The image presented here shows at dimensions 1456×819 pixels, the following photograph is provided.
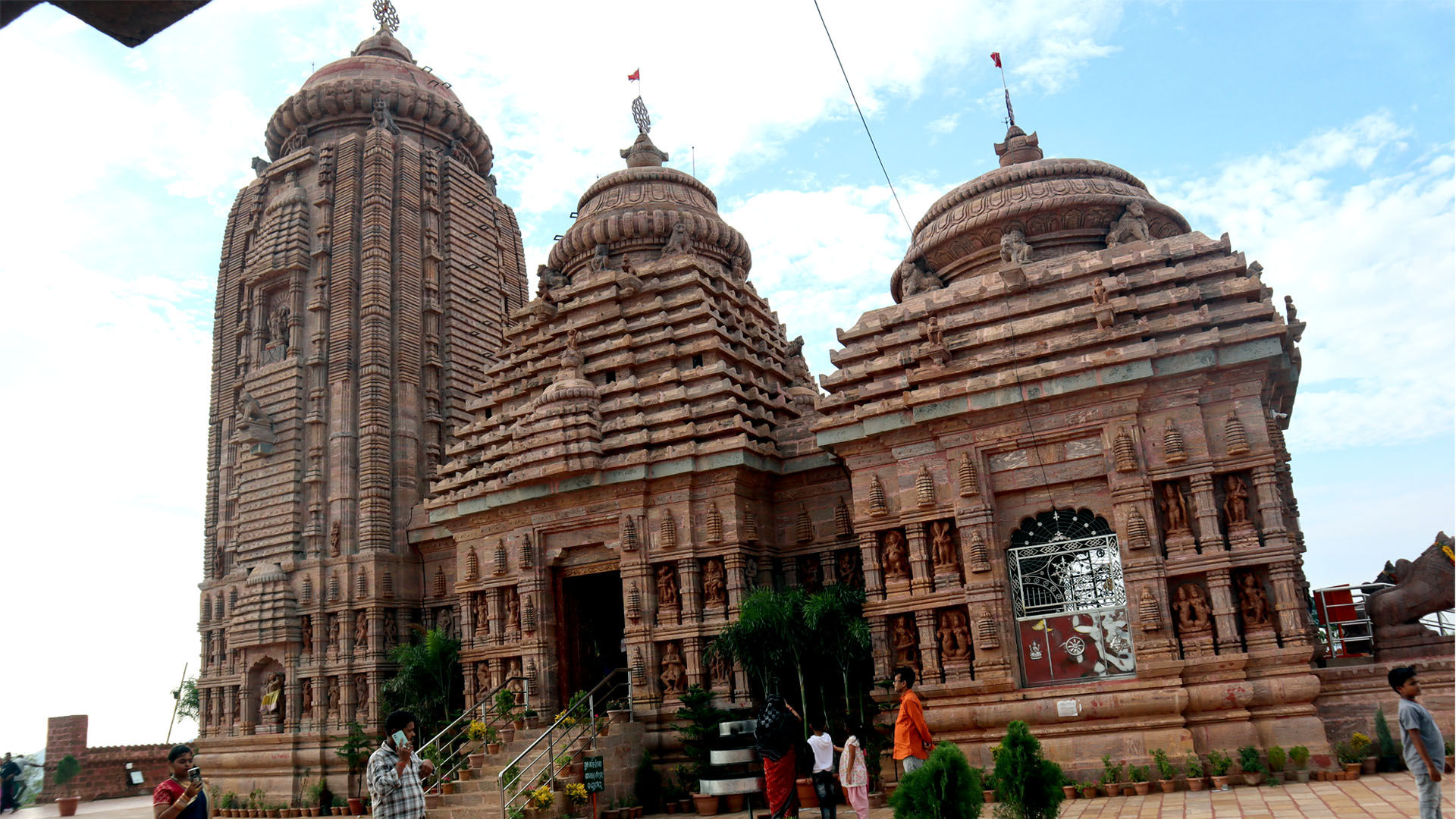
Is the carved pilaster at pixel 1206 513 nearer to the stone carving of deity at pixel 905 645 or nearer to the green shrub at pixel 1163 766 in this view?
the green shrub at pixel 1163 766

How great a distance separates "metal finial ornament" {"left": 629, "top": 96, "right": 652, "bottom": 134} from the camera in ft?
86.2

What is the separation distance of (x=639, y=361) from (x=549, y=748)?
8.32 metres

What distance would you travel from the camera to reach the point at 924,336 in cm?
1800

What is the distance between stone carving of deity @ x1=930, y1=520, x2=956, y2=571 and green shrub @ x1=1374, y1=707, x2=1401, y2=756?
19.3ft

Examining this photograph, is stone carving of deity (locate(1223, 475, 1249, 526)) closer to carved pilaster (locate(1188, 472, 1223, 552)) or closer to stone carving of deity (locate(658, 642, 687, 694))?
carved pilaster (locate(1188, 472, 1223, 552))

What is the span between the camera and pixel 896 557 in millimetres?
17062

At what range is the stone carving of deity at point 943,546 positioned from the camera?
656 inches

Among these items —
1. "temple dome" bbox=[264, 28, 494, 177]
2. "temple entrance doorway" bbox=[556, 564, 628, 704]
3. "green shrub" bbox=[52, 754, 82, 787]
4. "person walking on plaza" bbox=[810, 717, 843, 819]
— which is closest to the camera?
"person walking on plaza" bbox=[810, 717, 843, 819]

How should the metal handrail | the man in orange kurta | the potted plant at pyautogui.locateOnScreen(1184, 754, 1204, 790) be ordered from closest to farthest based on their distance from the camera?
the man in orange kurta → the potted plant at pyautogui.locateOnScreen(1184, 754, 1204, 790) → the metal handrail

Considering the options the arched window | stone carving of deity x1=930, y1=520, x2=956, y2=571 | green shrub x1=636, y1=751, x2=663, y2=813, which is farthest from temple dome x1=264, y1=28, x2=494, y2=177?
the arched window

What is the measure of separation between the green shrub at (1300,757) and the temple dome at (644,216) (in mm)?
15510

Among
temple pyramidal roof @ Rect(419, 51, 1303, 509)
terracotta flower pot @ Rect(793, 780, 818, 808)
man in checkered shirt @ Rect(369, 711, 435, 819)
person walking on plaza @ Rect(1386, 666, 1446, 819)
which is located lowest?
terracotta flower pot @ Rect(793, 780, 818, 808)

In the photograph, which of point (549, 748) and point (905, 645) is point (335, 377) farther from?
point (905, 645)

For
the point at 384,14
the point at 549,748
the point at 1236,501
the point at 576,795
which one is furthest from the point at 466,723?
the point at 384,14
